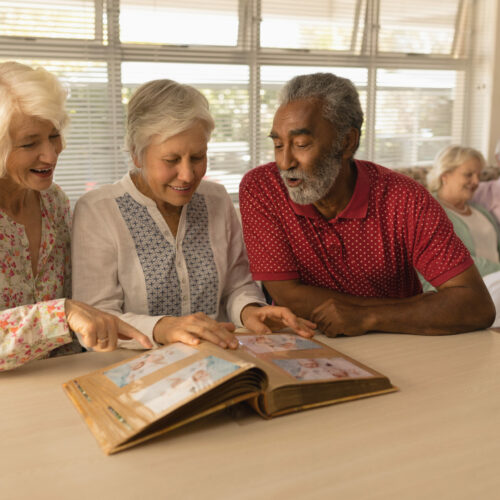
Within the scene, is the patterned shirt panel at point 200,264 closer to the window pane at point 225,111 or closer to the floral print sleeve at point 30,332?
the floral print sleeve at point 30,332

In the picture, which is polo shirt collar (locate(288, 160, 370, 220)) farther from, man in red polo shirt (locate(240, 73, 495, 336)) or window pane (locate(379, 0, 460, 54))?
window pane (locate(379, 0, 460, 54))

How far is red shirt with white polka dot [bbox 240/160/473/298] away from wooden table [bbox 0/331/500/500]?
59 cm

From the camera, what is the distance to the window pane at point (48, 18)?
3492 mm

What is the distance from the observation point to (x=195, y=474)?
92cm

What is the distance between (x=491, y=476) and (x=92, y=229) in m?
1.15

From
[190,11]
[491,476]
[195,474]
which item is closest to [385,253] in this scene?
[491,476]

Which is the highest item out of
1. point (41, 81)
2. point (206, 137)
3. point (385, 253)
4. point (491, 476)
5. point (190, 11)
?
point (190, 11)

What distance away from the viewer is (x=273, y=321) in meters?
1.60

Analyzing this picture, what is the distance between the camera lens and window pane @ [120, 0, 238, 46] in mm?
3836

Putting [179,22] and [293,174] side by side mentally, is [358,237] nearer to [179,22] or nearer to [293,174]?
[293,174]

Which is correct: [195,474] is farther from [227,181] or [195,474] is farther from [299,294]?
[227,181]

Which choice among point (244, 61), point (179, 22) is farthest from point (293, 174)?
point (244, 61)

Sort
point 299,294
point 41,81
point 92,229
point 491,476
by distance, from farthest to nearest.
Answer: point 299,294, point 92,229, point 41,81, point 491,476

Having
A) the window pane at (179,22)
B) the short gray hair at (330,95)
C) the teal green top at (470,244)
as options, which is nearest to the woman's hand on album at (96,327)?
the short gray hair at (330,95)
